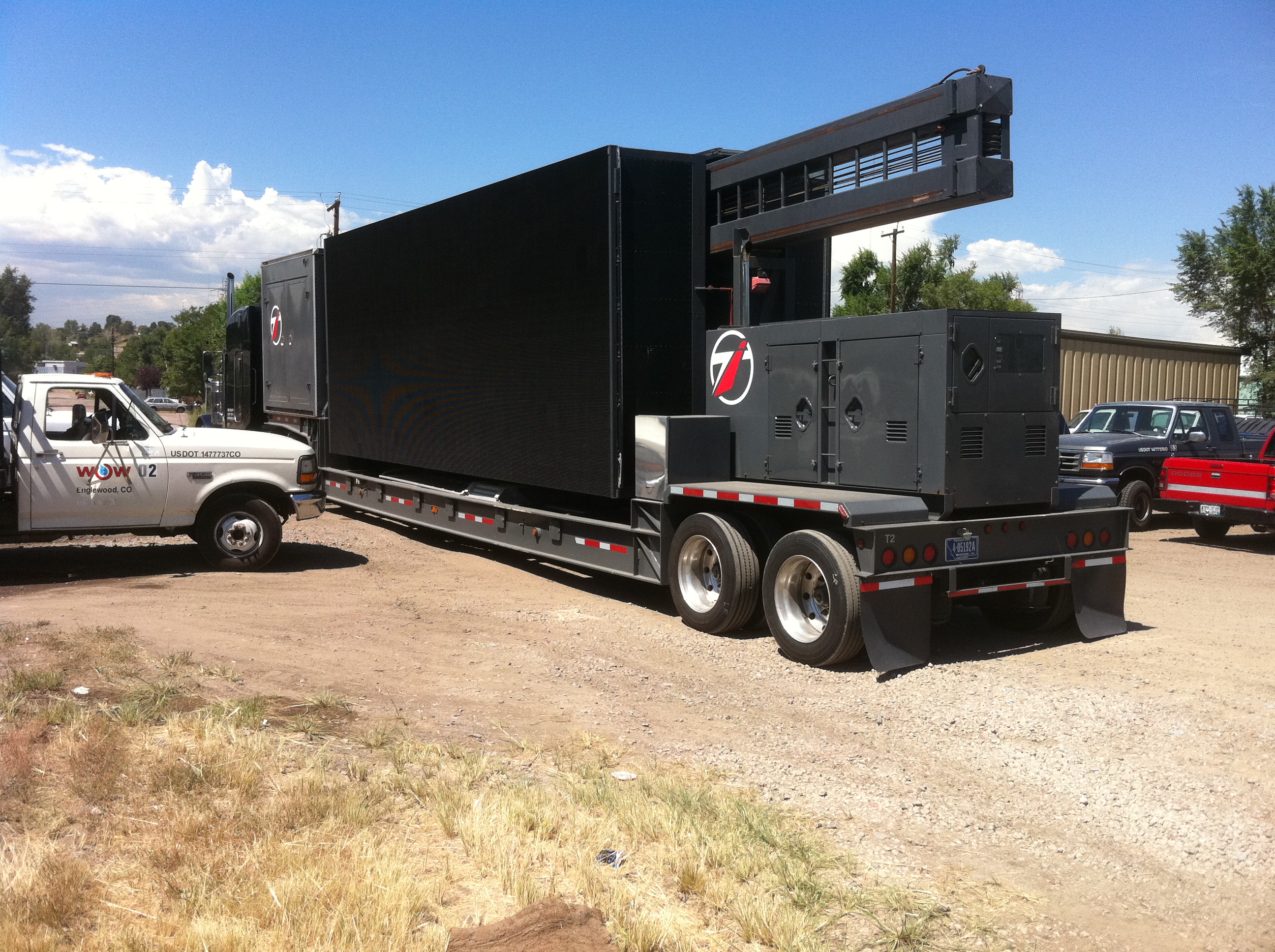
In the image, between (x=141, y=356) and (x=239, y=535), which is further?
(x=141, y=356)

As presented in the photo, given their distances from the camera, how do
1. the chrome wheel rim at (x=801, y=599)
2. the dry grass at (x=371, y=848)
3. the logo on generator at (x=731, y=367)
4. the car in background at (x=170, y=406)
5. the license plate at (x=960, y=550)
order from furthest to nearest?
the car in background at (x=170, y=406)
the logo on generator at (x=731, y=367)
the chrome wheel rim at (x=801, y=599)
the license plate at (x=960, y=550)
the dry grass at (x=371, y=848)

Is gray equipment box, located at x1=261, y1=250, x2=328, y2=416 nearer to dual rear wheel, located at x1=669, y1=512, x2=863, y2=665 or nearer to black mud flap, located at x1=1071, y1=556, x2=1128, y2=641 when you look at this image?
dual rear wheel, located at x1=669, y1=512, x2=863, y2=665

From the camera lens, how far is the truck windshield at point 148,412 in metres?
11.5

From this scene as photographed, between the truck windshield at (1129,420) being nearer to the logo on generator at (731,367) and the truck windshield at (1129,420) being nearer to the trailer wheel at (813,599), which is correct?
the logo on generator at (731,367)

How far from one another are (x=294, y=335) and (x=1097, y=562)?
515 inches

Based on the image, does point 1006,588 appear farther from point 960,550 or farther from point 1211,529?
point 1211,529

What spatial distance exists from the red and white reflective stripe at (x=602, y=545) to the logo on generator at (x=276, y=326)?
958cm

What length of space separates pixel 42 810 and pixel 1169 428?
16.4 m

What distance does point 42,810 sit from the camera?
15.6 feet

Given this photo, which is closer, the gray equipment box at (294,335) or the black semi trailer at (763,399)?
the black semi trailer at (763,399)

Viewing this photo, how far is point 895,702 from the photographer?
7.08m

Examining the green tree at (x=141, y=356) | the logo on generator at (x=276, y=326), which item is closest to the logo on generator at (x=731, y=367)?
the logo on generator at (x=276, y=326)

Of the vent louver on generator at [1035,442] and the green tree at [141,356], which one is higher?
the green tree at [141,356]

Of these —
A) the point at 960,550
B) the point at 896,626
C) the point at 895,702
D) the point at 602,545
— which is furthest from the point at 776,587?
the point at 602,545
